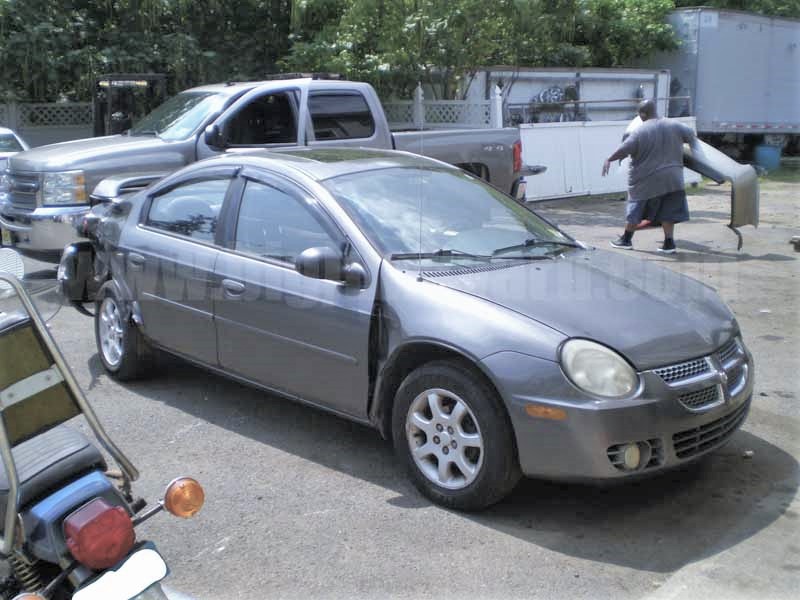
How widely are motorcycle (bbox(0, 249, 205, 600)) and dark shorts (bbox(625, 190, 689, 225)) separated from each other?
28.6 ft

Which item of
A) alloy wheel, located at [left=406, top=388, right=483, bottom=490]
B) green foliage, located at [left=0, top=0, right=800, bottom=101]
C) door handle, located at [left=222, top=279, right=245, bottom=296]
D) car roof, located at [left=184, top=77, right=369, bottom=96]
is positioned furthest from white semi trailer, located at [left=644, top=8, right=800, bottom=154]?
alloy wheel, located at [left=406, top=388, right=483, bottom=490]

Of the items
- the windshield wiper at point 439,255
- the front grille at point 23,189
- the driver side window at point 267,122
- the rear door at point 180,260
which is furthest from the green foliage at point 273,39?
the windshield wiper at point 439,255

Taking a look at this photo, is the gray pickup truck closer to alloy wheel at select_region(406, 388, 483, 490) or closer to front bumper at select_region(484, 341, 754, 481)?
alloy wheel at select_region(406, 388, 483, 490)

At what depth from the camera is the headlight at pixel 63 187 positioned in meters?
8.83

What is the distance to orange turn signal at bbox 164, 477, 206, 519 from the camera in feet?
9.18

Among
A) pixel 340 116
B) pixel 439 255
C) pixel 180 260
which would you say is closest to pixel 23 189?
pixel 340 116

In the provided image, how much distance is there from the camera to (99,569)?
261 cm

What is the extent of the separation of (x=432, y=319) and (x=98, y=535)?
6.58ft

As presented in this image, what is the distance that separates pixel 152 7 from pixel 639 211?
11.3 metres

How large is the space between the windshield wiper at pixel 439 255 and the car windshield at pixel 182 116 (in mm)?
5540

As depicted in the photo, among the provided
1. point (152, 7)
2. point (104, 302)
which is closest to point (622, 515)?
point (104, 302)

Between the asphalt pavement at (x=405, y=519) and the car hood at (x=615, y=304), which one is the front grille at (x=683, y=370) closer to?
the car hood at (x=615, y=304)

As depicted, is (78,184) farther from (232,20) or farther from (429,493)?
(232,20)

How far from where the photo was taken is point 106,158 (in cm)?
905
